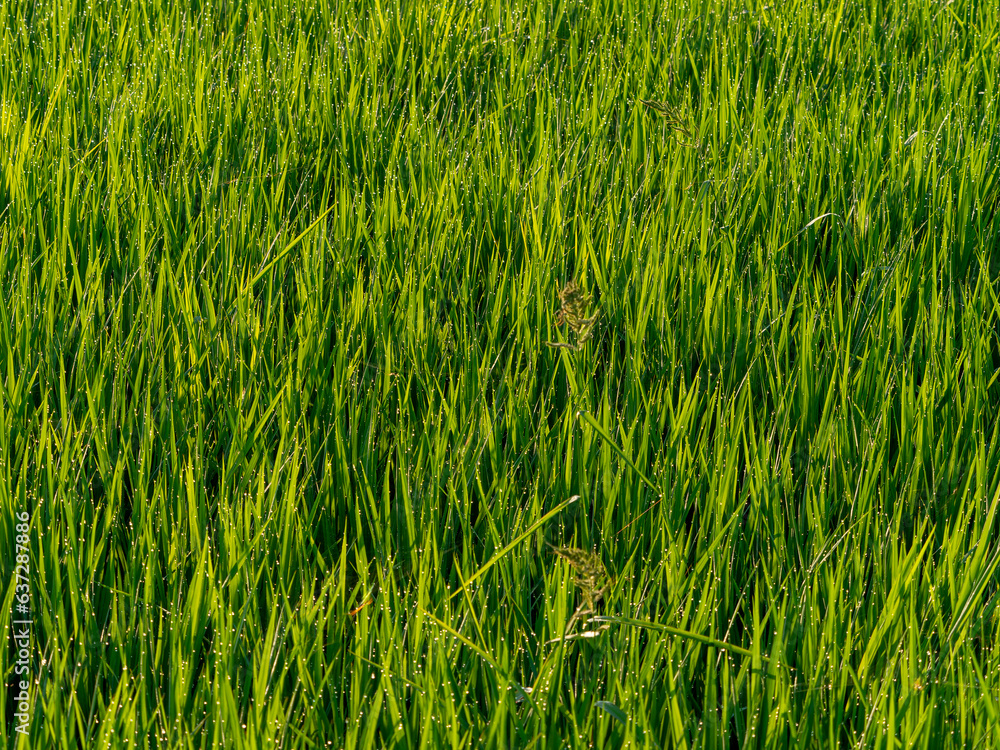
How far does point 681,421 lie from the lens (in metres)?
1.41

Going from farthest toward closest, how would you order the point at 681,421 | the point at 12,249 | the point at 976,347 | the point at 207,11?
the point at 207,11 → the point at 12,249 → the point at 976,347 → the point at 681,421

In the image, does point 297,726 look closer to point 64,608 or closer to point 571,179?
point 64,608

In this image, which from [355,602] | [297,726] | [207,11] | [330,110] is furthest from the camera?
[207,11]

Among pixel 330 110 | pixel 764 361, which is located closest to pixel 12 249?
pixel 330 110

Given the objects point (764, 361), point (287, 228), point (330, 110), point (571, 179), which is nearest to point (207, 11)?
point (330, 110)

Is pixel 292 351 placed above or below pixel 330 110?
below

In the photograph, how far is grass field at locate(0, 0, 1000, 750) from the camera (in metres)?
1.07

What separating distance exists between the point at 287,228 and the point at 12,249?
0.51m

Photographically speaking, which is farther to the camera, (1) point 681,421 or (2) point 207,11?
(2) point 207,11

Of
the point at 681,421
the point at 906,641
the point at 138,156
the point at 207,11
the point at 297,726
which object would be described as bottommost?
the point at 297,726

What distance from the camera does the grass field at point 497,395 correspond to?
1.07 metres

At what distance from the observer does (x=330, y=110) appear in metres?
2.29

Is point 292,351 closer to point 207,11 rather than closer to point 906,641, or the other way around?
point 906,641

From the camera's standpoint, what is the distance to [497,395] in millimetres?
1493
